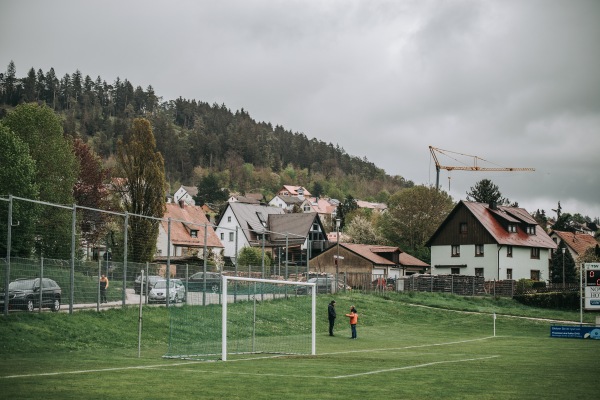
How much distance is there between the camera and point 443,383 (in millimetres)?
18422

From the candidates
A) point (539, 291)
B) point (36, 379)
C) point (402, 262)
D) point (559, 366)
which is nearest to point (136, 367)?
point (36, 379)

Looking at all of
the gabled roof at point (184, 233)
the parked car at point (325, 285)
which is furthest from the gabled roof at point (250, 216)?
the parked car at point (325, 285)

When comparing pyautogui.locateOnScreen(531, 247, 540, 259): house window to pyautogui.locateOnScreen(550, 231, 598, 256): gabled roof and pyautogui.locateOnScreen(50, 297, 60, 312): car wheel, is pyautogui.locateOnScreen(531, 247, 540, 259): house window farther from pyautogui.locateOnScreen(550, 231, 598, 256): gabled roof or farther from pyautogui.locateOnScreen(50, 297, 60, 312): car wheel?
pyautogui.locateOnScreen(50, 297, 60, 312): car wheel

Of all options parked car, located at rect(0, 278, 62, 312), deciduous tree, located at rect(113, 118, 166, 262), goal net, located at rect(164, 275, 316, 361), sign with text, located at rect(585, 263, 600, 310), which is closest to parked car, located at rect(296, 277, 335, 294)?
goal net, located at rect(164, 275, 316, 361)

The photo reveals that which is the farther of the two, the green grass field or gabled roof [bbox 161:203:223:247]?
gabled roof [bbox 161:203:223:247]

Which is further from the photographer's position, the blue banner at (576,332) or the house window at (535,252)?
the house window at (535,252)

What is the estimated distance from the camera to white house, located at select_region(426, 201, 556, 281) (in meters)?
84.1

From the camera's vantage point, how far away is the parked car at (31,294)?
26578mm

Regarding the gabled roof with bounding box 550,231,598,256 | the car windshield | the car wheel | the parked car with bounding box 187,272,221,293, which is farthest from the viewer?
the gabled roof with bounding box 550,231,598,256

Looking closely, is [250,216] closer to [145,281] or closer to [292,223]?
[292,223]

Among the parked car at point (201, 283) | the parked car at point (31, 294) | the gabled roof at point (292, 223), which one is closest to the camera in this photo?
the parked car at point (31, 294)

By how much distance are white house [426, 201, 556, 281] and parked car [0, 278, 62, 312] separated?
6211 cm

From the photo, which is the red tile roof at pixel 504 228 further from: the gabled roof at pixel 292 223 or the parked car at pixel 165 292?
the parked car at pixel 165 292

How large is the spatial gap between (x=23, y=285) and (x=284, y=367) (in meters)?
10.9
